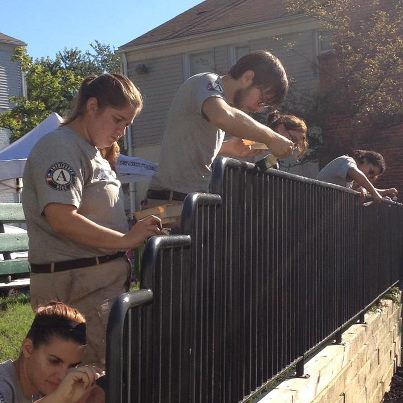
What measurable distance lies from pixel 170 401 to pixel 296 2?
18.7 m

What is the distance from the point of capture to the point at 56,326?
99.3 inches

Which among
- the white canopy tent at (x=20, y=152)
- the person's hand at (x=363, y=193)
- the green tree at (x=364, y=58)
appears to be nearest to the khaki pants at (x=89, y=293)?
the person's hand at (x=363, y=193)

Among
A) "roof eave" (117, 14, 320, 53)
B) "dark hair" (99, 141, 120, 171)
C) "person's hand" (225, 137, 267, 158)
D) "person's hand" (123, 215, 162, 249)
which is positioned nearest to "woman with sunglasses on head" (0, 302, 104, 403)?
"person's hand" (123, 215, 162, 249)

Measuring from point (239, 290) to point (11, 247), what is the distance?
5162 millimetres

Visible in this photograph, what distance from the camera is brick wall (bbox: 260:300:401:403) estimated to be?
14.2 feet

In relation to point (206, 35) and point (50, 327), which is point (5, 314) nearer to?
point (50, 327)

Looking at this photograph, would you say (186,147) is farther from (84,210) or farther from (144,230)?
(144,230)

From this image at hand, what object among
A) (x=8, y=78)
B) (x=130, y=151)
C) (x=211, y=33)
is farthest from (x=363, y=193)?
(x=8, y=78)

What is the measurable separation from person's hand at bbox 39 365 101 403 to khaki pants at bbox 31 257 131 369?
800mm

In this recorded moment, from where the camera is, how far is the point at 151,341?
2.55 m

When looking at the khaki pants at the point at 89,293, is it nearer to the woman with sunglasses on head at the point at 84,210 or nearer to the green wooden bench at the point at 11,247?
the woman with sunglasses on head at the point at 84,210

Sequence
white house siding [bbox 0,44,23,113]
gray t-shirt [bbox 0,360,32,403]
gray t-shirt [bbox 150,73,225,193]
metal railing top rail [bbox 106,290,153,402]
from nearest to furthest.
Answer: metal railing top rail [bbox 106,290,153,402]
gray t-shirt [bbox 0,360,32,403]
gray t-shirt [bbox 150,73,225,193]
white house siding [bbox 0,44,23,113]

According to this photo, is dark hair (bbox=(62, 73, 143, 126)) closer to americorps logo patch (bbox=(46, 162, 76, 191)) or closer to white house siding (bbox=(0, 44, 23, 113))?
americorps logo patch (bbox=(46, 162, 76, 191))

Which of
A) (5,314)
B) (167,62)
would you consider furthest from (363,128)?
(5,314)
